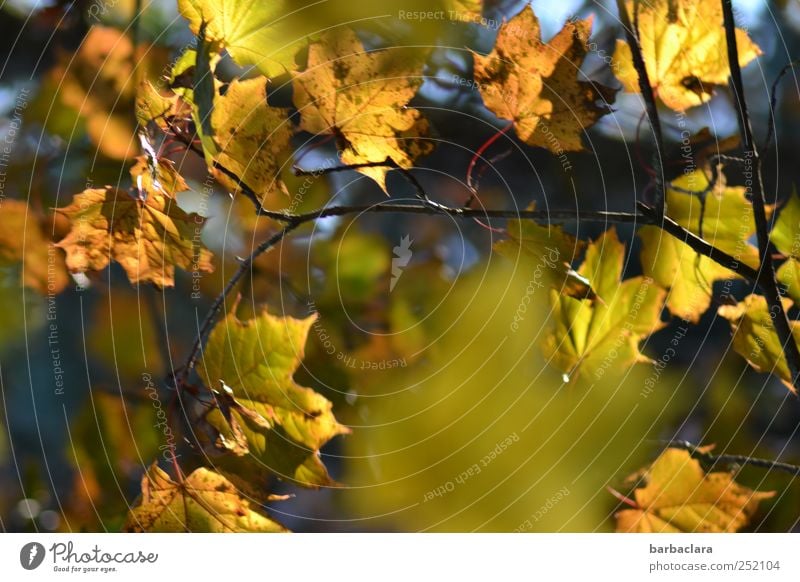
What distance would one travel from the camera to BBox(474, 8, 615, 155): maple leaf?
1.26 ft

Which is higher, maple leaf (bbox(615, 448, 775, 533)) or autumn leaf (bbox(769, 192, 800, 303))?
autumn leaf (bbox(769, 192, 800, 303))

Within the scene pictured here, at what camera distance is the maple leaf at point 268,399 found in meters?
0.38

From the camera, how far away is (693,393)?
43 cm

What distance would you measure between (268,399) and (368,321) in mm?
66

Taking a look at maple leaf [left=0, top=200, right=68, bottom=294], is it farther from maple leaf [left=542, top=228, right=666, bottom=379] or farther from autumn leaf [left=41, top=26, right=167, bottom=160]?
maple leaf [left=542, top=228, right=666, bottom=379]

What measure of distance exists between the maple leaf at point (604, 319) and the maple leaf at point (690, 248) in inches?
0.4

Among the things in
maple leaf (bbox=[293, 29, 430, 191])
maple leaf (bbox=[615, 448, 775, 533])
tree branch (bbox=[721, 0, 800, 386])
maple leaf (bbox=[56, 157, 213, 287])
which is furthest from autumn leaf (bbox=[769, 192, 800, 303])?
maple leaf (bbox=[56, 157, 213, 287])

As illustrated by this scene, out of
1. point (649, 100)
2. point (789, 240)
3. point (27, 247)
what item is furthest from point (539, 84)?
point (27, 247)

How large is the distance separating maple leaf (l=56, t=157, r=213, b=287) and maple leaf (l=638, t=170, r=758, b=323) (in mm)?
250

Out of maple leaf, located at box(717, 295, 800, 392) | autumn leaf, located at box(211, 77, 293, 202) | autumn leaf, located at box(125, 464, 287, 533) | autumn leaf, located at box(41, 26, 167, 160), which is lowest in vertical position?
autumn leaf, located at box(125, 464, 287, 533)

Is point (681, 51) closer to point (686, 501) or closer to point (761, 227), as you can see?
point (761, 227)

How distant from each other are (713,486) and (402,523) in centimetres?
18

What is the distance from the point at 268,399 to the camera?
380mm

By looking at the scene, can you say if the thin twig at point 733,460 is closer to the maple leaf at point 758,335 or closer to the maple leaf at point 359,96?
the maple leaf at point 758,335
